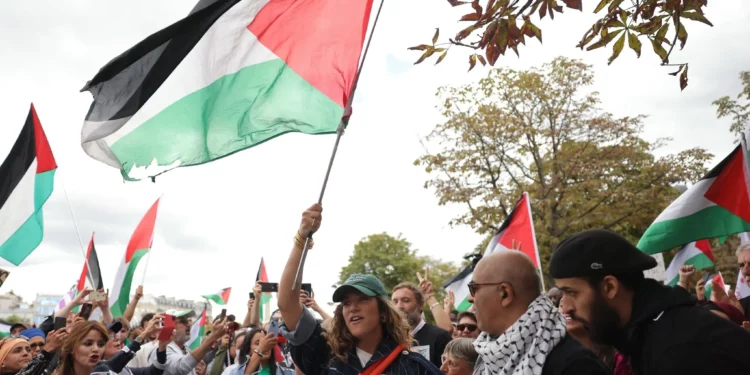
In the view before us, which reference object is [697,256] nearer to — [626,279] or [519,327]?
[626,279]

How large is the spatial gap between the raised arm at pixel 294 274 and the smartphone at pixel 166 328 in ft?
11.4

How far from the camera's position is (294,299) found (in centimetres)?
385

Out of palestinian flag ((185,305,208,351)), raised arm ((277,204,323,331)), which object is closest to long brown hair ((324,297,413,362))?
raised arm ((277,204,323,331))

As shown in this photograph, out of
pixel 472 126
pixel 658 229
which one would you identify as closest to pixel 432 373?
pixel 658 229

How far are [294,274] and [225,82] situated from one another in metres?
1.69

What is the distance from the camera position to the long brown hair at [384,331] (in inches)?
156

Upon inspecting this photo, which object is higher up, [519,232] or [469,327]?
[519,232]

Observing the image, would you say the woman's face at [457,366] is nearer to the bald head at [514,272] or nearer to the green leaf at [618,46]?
the bald head at [514,272]

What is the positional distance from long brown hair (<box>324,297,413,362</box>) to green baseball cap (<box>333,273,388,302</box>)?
0.06 metres

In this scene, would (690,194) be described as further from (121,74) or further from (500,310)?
(121,74)

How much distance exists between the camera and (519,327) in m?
2.78

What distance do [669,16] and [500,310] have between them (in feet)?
8.92

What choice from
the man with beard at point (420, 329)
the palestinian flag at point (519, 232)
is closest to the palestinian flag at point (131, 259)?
the man with beard at point (420, 329)

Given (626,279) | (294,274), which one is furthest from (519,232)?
(626,279)
